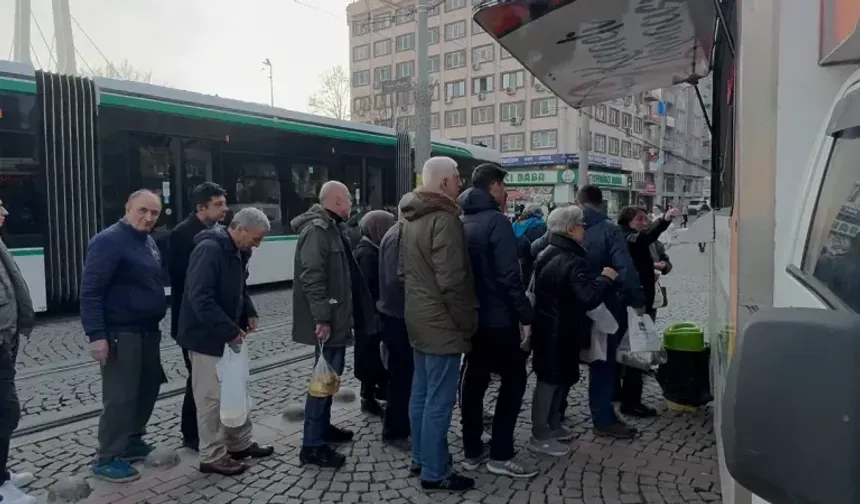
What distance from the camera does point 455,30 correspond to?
185 ft

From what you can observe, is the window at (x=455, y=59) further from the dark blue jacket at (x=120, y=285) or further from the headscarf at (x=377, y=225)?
the dark blue jacket at (x=120, y=285)

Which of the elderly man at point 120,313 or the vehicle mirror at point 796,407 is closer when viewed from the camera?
the vehicle mirror at point 796,407

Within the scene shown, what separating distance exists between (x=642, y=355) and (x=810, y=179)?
3385mm

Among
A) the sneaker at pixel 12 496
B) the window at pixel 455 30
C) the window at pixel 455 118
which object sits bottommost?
the sneaker at pixel 12 496

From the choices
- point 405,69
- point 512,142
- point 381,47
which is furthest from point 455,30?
point 512,142

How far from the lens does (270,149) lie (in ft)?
37.7

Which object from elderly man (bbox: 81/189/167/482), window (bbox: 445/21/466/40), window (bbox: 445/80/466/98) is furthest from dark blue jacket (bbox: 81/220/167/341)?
window (bbox: 445/21/466/40)

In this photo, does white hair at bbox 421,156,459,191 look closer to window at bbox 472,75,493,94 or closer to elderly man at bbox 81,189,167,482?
elderly man at bbox 81,189,167,482

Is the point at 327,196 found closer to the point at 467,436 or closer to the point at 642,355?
the point at 467,436

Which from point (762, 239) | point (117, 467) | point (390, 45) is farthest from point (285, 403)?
point (390, 45)

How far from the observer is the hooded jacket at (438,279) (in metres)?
3.65

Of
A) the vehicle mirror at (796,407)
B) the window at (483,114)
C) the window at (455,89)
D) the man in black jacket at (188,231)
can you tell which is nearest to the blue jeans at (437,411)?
the man in black jacket at (188,231)

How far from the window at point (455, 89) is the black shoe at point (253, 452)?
53702mm

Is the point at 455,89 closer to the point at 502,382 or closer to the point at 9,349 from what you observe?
the point at 502,382
